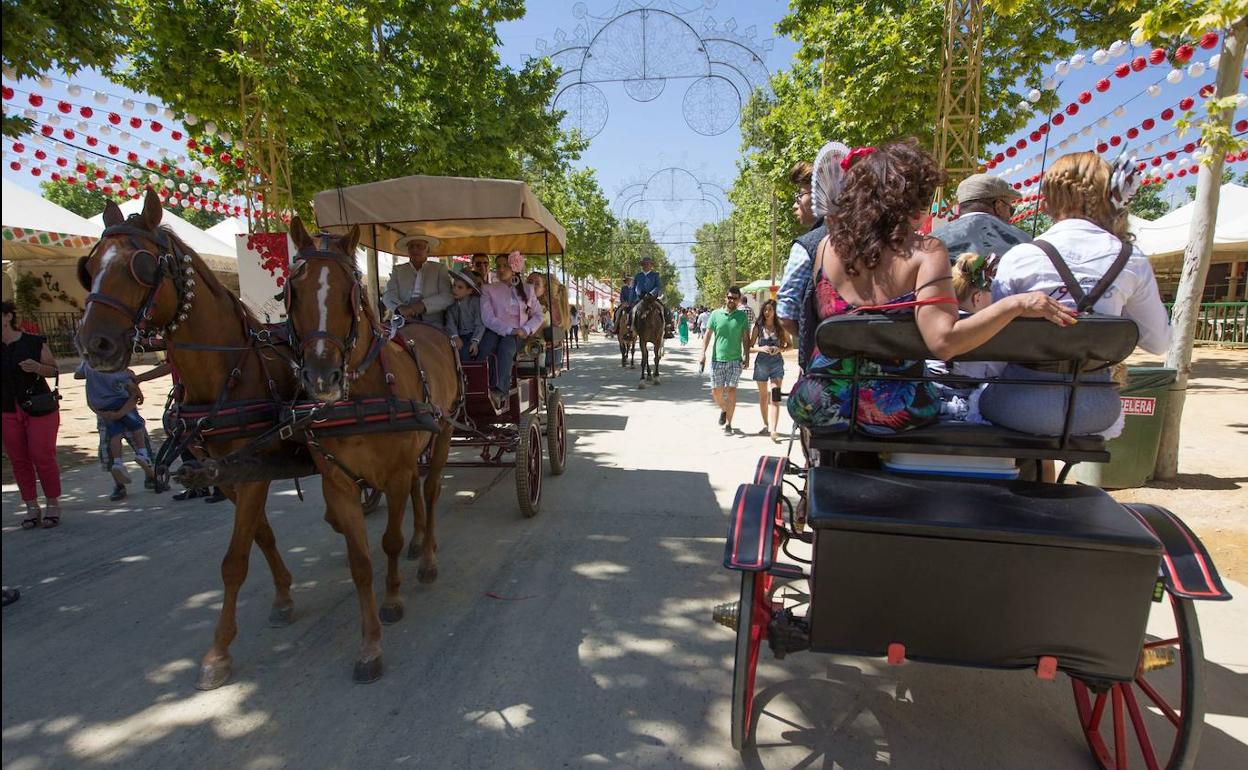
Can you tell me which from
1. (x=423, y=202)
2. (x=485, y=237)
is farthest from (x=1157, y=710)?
(x=485, y=237)

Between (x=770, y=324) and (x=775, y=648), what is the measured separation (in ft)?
21.7

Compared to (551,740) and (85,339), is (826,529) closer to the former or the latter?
(551,740)

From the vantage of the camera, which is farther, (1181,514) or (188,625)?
(1181,514)

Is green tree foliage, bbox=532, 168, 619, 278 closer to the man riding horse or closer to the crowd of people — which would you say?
the man riding horse

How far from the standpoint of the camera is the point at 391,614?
12.9ft

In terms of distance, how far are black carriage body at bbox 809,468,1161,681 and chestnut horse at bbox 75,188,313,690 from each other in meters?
2.91

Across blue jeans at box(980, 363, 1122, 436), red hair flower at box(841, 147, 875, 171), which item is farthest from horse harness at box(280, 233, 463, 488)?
blue jeans at box(980, 363, 1122, 436)

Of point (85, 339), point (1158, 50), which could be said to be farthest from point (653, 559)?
point (1158, 50)

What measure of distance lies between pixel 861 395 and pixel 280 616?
11.4ft

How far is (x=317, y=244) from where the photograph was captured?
340cm

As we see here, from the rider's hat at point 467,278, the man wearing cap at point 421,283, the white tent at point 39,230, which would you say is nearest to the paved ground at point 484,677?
the man wearing cap at point 421,283

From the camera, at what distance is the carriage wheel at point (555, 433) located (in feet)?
21.9

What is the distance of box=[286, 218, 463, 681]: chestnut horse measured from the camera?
10.5ft

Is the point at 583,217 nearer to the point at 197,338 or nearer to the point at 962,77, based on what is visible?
the point at 962,77
